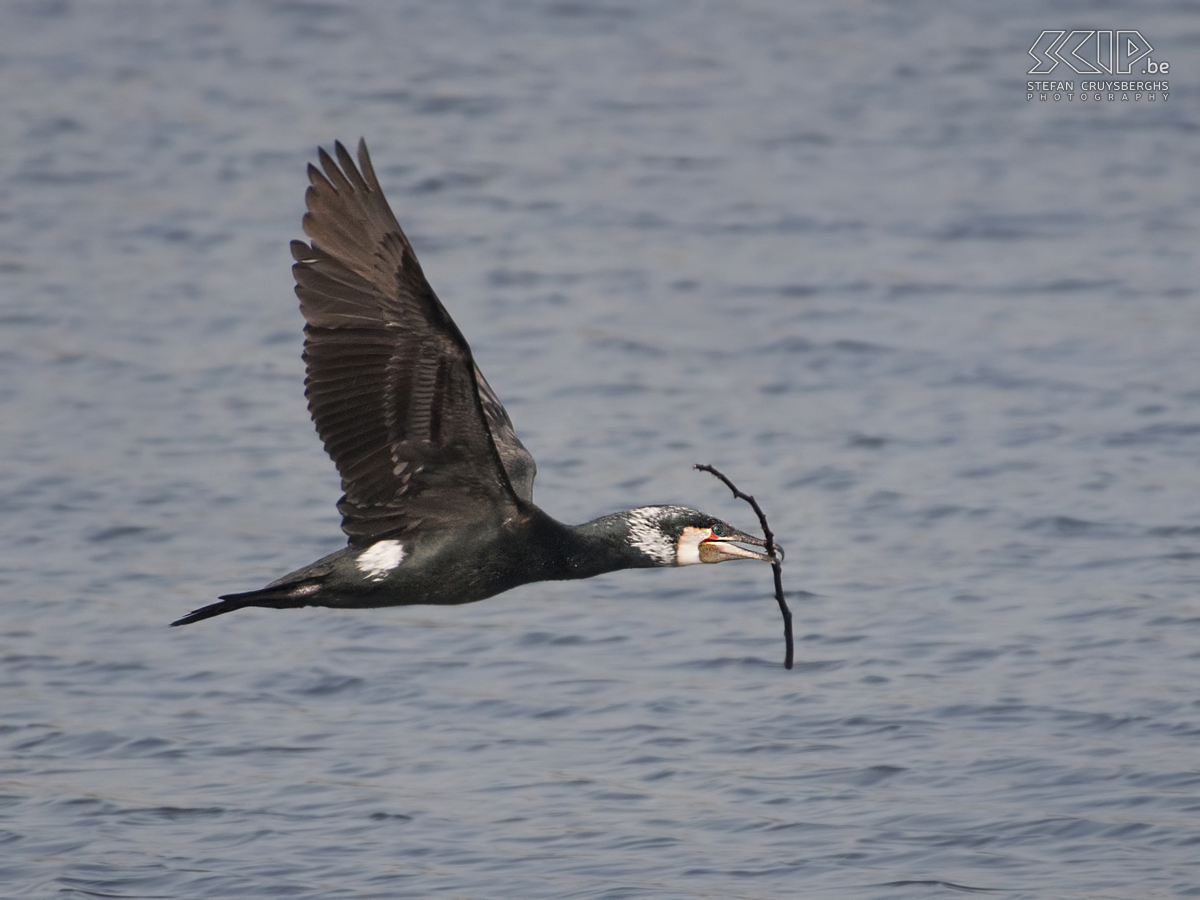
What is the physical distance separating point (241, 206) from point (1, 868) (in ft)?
24.2

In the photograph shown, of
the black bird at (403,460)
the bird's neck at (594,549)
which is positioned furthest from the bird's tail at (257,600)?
the bird's neck at (594,549)

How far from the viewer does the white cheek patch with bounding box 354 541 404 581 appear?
255 inches

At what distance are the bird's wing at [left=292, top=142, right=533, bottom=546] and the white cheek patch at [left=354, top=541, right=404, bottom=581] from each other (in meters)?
0.21

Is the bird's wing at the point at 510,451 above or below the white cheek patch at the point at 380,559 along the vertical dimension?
above

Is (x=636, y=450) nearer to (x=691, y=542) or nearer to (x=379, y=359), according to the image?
(x=691, y=542)

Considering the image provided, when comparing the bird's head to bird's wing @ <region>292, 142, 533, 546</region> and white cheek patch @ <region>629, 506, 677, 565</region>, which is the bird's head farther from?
bird's wing @ <region>292, 142, 533, 546</region>

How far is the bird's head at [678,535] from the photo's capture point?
21.9 feet

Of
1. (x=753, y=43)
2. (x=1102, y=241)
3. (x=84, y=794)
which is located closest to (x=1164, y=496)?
(x=1102, y=241)

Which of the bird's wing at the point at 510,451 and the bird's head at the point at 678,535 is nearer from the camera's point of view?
the bird's head at the point at 678,535

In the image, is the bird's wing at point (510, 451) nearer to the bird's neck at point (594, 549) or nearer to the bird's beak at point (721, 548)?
the bird's neck at point (594, 549)

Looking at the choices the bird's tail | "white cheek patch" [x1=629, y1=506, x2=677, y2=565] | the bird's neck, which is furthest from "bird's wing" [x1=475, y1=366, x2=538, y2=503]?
the bird's tail

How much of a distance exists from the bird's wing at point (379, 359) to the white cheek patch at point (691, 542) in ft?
2.15

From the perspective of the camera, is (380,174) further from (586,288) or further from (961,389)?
(961,389)

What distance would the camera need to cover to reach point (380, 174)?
13.8 m
